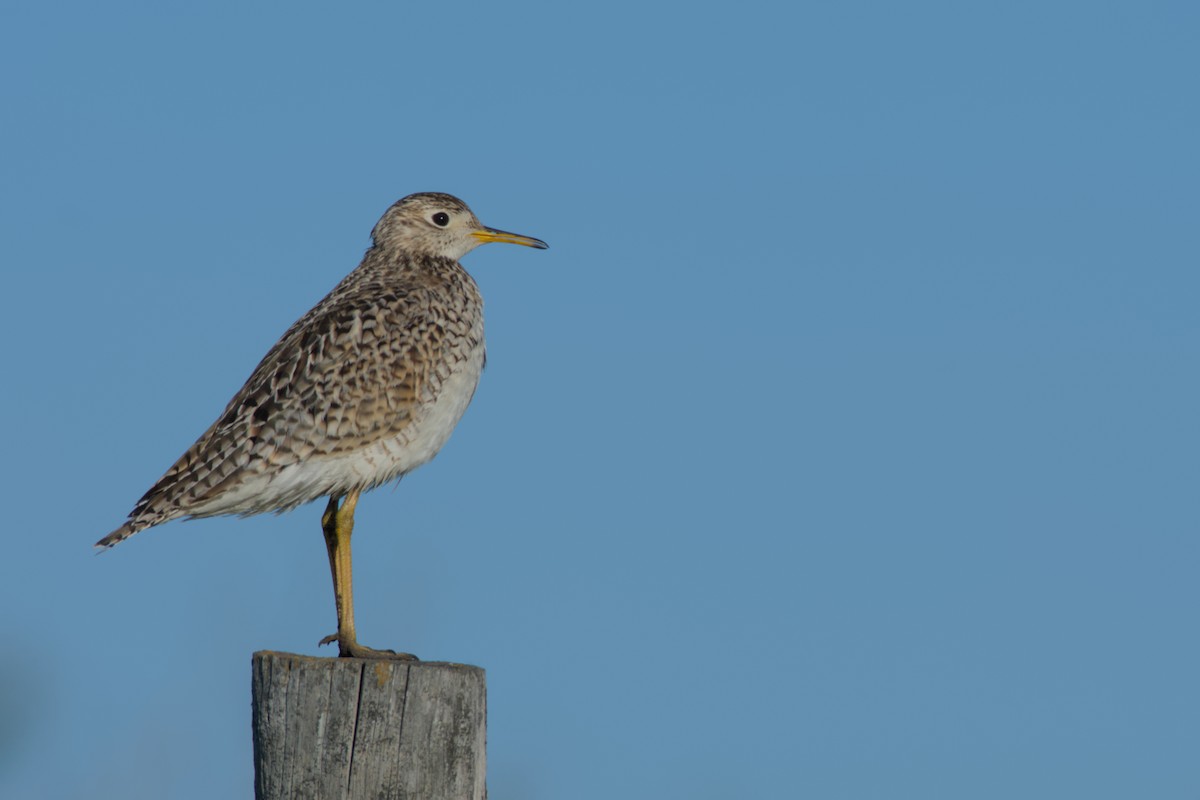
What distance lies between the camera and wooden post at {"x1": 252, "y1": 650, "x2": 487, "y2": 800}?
7.37 meters

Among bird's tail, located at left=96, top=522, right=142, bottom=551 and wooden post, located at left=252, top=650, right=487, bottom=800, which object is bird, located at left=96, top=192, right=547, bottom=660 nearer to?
bird's tail, located at left=96, top=522, right=142, bottom=551

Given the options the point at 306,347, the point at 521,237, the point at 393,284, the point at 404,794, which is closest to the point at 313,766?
the point at 404,794

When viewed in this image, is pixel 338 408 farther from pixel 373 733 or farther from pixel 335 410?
pixel 373 733

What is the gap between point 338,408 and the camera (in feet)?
35.9

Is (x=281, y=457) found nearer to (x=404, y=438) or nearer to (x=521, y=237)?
(x=404, y=438)

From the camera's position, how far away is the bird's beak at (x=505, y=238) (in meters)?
13.0

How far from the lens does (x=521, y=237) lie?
1315 cm

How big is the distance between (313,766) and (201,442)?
3.85 metres

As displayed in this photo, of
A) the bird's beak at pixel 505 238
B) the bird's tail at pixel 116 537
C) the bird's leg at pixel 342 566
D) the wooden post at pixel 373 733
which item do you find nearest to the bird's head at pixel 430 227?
the bird's beak at pixel 505 238

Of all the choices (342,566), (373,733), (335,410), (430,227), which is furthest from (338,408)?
(373,733)

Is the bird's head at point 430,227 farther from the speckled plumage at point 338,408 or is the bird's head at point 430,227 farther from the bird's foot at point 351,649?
the bird's foot at point 351,649

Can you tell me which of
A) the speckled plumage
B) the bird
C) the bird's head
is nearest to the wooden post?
the bird

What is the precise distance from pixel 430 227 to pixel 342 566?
9.77ft

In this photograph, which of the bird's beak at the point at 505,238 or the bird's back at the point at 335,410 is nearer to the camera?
the bird's back at the point at 335,410
